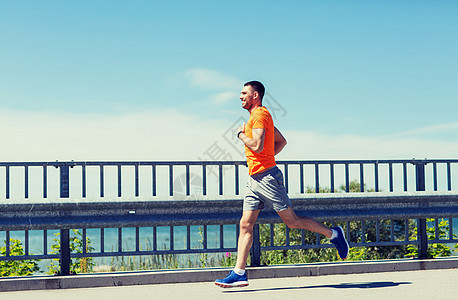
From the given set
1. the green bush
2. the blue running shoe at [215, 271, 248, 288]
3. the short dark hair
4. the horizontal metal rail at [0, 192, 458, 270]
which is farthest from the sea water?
the short dark hair

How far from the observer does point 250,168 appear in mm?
5957

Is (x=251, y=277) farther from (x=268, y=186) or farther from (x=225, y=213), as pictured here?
(x=268, y=186)

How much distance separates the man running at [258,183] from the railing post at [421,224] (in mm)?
2044

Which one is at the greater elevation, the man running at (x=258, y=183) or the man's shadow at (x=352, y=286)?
the man running at (x=258, y=183)

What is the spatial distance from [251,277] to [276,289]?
864 millimetres

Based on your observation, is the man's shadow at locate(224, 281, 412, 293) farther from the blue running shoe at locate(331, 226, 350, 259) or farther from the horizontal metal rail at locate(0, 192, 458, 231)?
the horizontal metal rail at locate(0, 192, 458, 231)

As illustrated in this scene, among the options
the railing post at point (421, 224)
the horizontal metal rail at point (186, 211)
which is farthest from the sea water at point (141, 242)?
the railing post at point (421, 224)

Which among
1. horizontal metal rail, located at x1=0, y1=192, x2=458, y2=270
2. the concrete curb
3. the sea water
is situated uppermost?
horizontal metal rail, located at x1=0, y1=192, x2=458, y2=270

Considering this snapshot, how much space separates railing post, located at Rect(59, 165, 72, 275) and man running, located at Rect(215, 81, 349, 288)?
6.43 feet

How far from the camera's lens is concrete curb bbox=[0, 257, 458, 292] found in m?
6.11

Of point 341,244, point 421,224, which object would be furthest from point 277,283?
point 421,224

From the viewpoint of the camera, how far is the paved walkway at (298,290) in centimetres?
536

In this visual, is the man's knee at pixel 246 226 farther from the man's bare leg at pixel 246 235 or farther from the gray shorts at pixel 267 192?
the gray shorts at pixel 267 192

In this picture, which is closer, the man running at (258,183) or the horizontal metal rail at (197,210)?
the man running at (258,183)
